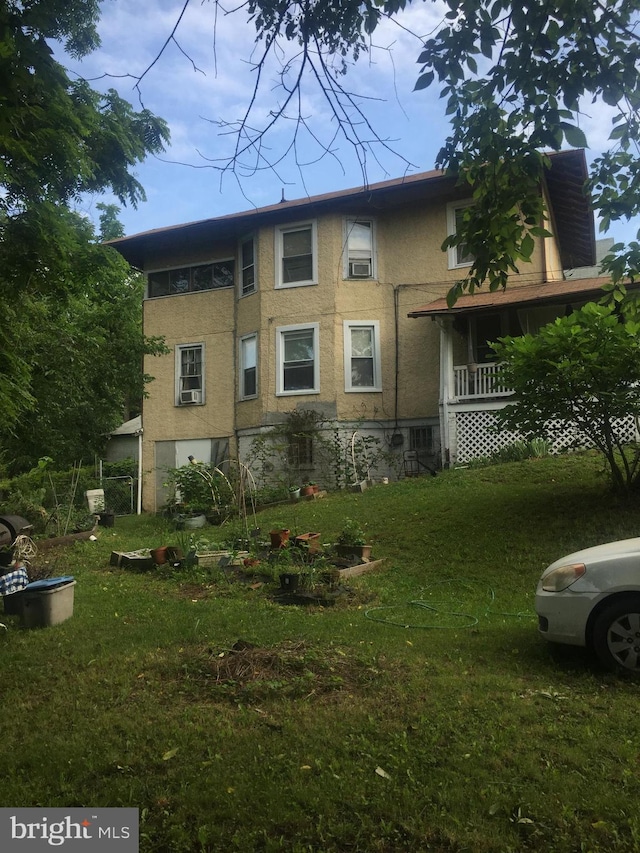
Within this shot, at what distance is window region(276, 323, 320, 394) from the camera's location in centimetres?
1831

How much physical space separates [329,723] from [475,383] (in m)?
13.0

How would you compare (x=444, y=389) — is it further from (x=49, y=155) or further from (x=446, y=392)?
(x=49, y=155)

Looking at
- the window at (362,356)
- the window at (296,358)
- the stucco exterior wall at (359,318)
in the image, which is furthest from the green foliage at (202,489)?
the window at (362,356)

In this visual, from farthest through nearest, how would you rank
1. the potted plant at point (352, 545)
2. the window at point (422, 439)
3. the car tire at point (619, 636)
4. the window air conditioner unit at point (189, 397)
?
the window air conditioner unit at point (189, 397)
the window at point (422, 439)
the potted plant at point (352, 545)
the car tire at point (619, 636)

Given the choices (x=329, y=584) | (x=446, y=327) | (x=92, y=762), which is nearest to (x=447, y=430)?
(x=446, y=327)

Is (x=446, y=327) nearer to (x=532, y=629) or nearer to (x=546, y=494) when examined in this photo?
(x=546, y=494)

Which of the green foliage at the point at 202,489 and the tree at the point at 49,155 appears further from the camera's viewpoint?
the green foliage at the point at 202,489

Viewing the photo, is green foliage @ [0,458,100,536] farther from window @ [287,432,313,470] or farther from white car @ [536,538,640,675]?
white car @ [536,538,640,675]

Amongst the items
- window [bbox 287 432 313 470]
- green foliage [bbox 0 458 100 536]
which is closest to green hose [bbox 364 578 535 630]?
green foliage [bbox 0 458 100 536]

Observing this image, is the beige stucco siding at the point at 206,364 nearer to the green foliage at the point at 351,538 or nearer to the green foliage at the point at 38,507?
the green foliage at the point at 38,507

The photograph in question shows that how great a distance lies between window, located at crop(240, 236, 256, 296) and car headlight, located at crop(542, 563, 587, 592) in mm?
15122

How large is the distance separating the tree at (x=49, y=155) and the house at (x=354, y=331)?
9.76 meters

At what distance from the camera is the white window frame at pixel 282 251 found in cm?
1848

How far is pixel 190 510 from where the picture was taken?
51.0ft
